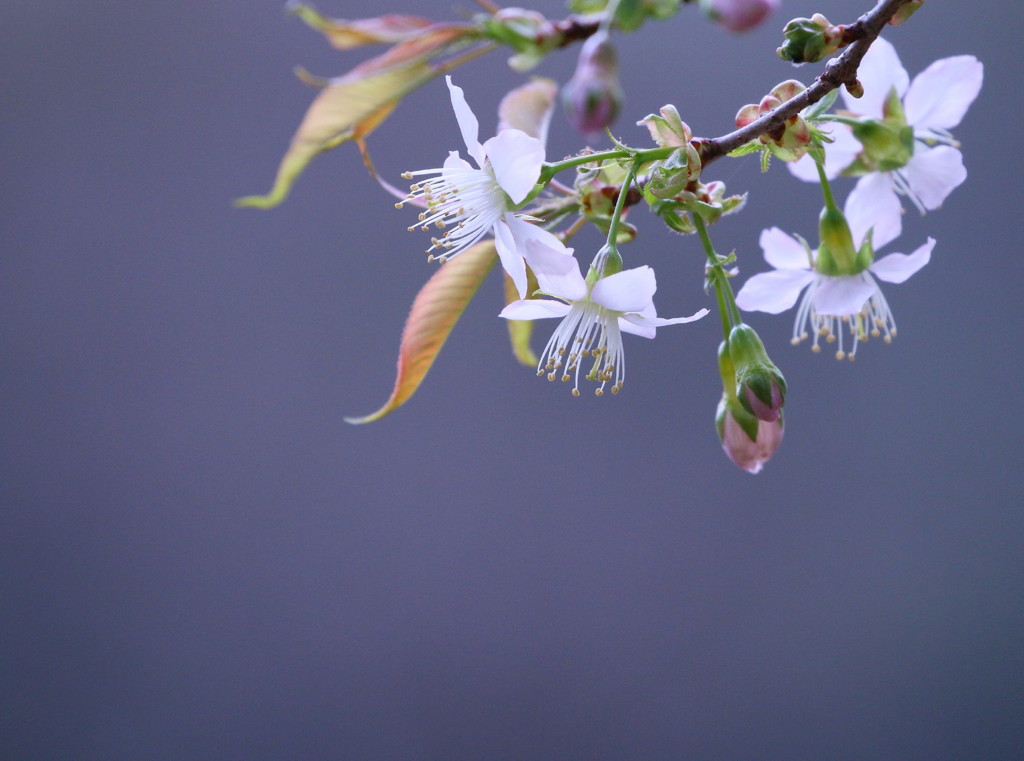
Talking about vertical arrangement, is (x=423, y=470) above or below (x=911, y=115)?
below

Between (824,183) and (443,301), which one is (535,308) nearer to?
(443,301)

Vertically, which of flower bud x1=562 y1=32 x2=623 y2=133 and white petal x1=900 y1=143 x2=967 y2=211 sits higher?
white petal x1=900 y1=143 x2=967 y2=211

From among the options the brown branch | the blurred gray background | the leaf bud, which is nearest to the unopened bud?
the brown branch

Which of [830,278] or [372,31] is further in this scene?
[830,278]

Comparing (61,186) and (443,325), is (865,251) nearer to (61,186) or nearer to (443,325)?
(443,325)

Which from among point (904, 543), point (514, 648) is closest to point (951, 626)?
point (904, 543)

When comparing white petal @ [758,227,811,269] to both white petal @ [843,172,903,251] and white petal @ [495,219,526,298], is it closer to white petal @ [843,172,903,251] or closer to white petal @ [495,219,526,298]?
white petal @ [843,172,903,251]

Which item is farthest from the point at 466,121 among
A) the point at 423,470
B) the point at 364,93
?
the point at 423,470

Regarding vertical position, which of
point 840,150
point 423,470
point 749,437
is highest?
point 840,150
